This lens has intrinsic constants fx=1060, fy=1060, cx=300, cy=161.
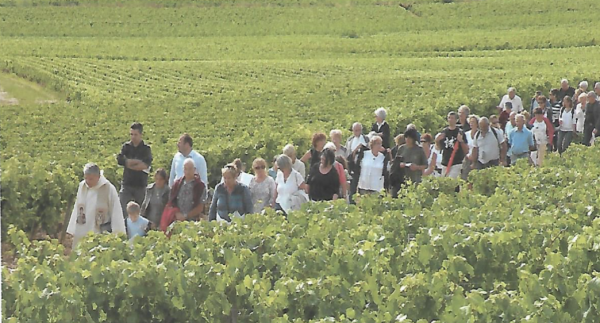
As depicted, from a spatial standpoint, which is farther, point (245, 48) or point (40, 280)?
point (245, 48)

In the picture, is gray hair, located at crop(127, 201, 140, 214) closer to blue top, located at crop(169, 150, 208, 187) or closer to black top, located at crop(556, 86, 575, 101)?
blue top, located at crop(169, 150, 208, 187)

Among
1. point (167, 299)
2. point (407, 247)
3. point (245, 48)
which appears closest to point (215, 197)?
point (407, 247)

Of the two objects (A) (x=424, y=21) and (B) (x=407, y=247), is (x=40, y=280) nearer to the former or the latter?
(B) (x=407, y=247)

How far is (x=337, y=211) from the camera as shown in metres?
12.2

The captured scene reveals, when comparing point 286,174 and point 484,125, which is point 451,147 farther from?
point 286,174

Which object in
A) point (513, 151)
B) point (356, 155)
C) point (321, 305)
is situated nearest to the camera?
point (321, 305)

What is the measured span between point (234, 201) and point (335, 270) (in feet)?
11.7

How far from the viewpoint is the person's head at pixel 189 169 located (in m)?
12.8

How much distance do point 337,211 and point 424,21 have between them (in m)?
87.6

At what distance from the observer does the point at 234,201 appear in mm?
12680

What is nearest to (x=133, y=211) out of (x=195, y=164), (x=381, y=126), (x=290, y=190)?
(x=195, y=164)

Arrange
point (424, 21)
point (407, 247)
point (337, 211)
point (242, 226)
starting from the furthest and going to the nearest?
1. point (424, 21)
2. point (337, 211)
3. point (242, 226)
4. point (407, 247)

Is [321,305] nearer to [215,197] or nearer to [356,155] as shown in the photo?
[215,197]

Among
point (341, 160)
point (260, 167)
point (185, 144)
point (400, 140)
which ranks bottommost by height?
point (341, 160)
